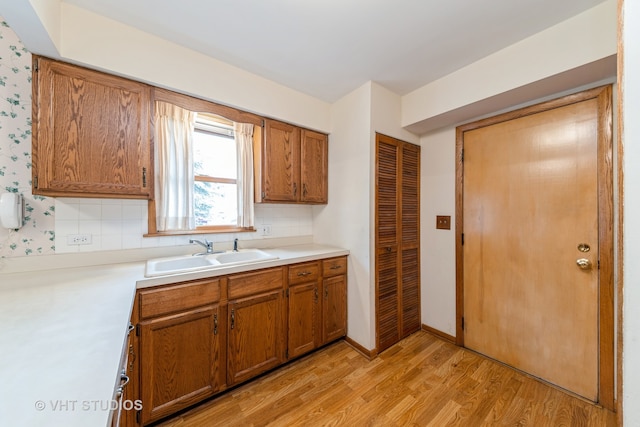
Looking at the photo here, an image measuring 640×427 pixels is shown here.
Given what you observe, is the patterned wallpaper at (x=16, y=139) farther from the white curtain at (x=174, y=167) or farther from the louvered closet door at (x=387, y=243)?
the louvered closet door at (x=387, y=243)

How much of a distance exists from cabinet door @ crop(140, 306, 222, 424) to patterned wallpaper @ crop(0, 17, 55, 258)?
93cm

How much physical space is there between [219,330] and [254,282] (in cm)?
37

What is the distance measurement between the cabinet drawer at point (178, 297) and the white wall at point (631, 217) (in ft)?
5.80

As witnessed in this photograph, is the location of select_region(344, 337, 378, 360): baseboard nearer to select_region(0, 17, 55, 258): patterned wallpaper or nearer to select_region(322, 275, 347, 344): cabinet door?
select_region(322, 275, 347, 344): cabinet door

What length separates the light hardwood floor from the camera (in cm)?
146

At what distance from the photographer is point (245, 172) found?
2.25 metres

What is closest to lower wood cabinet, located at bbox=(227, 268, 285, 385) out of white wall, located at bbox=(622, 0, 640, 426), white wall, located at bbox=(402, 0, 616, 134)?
white wall, located at bbox=(622, 0, 640, 426)

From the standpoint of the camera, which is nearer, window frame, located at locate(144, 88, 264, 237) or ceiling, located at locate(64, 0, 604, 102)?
ceiling, located at locate(64, 0, 604, 102)

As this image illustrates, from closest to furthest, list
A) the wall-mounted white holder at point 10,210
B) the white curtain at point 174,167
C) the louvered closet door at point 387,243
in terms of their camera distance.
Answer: the wall-mounted white holder at point 10,210 < the white curtain at point 174,167 < the louvered closet door at point 387,243

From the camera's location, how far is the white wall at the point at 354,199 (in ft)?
6.91

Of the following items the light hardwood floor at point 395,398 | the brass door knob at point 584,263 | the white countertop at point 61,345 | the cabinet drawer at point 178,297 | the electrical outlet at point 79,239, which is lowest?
the light hardwood floor at point 395,398

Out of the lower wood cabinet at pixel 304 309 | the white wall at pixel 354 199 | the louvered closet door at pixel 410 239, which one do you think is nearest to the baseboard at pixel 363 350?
the white wall at pixel 354 199

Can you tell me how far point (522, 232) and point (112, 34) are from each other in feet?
10.5

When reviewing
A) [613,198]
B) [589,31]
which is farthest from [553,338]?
[589,31]
